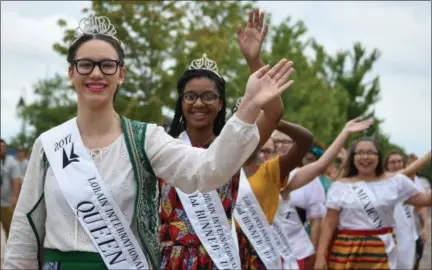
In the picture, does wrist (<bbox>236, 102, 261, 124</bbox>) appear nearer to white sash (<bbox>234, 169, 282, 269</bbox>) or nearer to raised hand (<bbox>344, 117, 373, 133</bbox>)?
white sash (<bbox>234, 169, 282, 269</bbox>)

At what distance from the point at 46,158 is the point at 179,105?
1514 millimetres

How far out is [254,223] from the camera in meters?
5.71

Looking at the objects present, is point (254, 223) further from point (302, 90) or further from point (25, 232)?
point (302, 90)

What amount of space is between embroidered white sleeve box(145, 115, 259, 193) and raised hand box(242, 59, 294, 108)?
8cm

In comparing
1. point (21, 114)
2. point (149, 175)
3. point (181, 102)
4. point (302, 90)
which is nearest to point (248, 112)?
point (149, 175)

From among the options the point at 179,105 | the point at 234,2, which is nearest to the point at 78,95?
the point at 179,105

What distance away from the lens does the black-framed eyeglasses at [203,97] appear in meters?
4.39

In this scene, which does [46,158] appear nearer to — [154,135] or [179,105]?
[154,135]

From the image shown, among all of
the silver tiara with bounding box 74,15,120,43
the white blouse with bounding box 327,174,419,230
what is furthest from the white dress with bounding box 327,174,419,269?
the silver tiara with bounding box 74,15,120,43

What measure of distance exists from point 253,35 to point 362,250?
157 inches

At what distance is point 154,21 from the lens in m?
21.8

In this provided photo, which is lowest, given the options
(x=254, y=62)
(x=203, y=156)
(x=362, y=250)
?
(x=362, y=250)

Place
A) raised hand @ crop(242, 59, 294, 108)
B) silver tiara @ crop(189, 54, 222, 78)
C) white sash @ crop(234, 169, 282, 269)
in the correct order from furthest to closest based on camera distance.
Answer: white sash @ crop(234, 169, 282, 269)
silver tiara @ crop(189, 54, 222, 78)
raised hand @ crop(242, 59, 294, 108)

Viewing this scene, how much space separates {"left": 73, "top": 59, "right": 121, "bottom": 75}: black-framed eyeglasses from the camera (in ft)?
10.1
